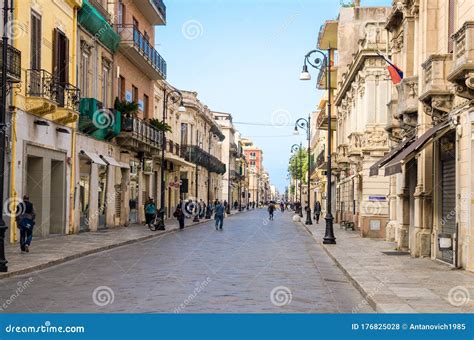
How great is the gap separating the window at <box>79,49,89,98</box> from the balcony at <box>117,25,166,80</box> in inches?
209

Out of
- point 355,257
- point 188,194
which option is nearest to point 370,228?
point 355,257

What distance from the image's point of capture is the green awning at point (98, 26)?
30922mm

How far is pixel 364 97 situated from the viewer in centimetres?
3644

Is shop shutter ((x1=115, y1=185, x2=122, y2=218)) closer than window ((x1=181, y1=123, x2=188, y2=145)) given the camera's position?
Yes

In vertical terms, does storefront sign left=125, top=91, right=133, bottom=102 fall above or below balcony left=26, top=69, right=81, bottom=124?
above

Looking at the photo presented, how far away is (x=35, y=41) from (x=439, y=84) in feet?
45.4

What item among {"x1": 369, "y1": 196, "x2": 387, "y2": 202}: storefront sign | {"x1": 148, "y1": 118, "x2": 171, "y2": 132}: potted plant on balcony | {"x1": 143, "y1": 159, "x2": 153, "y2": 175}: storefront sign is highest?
{"x1": 148, "y1": 118, "x2": 171, "y2": 132}: potted plant on balcony

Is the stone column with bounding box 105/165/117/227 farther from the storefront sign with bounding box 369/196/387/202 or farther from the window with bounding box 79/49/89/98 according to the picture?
the storefront sign with bounding box 369/196/387/202

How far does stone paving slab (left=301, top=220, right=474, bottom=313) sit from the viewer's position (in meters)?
11.0

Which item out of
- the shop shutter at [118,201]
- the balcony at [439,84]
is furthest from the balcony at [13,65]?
the shop shutter at [118,201]

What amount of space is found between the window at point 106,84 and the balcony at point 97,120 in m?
0.86

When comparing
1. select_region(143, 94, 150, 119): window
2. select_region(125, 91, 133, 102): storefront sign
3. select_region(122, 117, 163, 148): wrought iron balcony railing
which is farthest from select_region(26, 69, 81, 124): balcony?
select_region(143, 94, 150, 119): window
